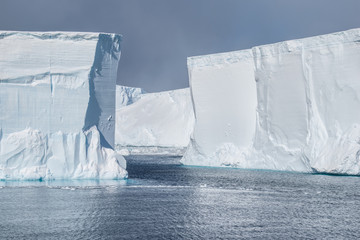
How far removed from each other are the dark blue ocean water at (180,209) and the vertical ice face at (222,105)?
840 cm

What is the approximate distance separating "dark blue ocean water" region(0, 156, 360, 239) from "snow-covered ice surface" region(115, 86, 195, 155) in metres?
26.3

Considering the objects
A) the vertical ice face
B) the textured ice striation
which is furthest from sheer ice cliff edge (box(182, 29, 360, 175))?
the textured ice striation

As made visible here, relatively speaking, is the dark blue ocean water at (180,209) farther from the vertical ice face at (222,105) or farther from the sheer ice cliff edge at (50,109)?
the vertical ice face at (222,105)

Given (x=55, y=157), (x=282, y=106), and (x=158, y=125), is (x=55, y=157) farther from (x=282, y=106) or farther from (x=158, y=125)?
(x=158, y=125)

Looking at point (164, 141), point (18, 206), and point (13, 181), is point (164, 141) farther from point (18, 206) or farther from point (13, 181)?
point (18, 206)

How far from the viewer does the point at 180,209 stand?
1425 centimetres

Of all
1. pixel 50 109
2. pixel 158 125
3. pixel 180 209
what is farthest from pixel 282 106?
pixel 158 125

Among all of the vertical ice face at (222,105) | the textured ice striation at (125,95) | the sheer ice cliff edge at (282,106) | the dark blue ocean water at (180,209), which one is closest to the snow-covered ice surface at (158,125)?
the textured ice striation at (125,95)

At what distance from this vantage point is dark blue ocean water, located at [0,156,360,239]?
37.5ft

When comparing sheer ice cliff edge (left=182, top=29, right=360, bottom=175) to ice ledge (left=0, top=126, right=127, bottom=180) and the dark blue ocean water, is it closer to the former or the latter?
the dark blue ocean water

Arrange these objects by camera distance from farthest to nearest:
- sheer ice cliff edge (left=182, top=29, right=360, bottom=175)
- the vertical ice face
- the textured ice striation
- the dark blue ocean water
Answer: the textured ice striation, the vertical ice face, sheer ice cliff edge (left=182, top=29, right=360, bottom=175), the dark blue ocean water

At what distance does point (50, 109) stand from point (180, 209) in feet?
23.7

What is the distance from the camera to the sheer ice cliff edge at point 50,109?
62.2 feet

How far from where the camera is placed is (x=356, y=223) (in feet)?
41.4
